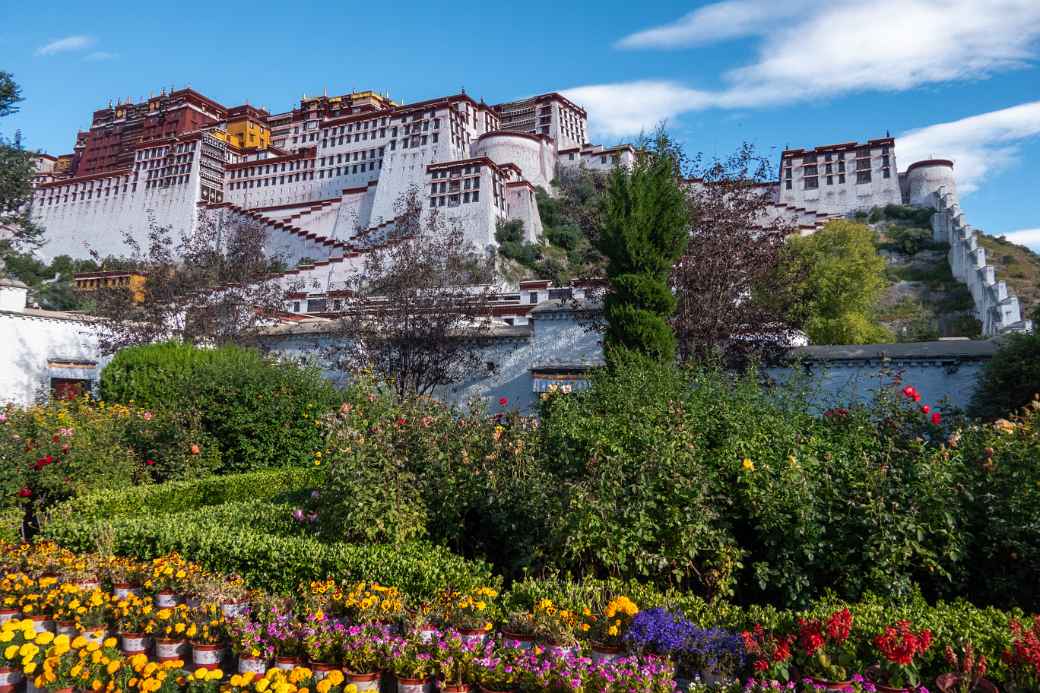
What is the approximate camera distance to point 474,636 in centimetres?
418

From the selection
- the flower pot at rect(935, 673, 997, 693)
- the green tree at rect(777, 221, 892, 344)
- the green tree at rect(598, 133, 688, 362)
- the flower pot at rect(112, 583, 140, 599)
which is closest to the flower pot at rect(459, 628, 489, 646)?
the flower pot at rect(935, 673, 997, 693)

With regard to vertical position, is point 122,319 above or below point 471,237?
below

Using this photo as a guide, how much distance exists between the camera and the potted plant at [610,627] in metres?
4.07

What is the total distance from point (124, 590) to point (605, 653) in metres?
3.92

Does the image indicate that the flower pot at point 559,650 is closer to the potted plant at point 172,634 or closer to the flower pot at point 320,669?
the flower pot at point 320,669

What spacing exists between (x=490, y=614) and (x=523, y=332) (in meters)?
13.4

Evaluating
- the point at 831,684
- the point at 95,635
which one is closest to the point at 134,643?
the point at 95,635

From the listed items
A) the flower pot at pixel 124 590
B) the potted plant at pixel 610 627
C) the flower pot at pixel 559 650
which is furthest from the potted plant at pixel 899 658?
the flower pot at pixel 124 590

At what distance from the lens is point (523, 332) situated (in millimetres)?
17781

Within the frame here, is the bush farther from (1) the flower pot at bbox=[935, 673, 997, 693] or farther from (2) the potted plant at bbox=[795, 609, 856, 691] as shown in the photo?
(1) the flower pot at bbox=[935, 673, 997, 693]

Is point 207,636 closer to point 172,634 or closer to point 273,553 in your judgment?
point 172,634

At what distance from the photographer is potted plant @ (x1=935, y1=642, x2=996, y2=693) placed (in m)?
3.26

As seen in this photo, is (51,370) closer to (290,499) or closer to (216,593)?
(290,499)

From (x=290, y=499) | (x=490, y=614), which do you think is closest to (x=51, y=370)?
(x=290, y=499)
